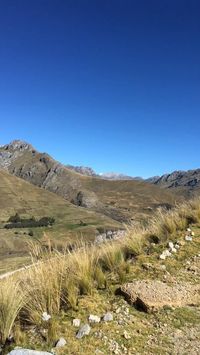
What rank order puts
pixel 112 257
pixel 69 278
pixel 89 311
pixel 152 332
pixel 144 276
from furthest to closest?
pixel 112 257 < pixel 144 276 < pixel 69 278 < pixel 89 311 < pixel 152 332

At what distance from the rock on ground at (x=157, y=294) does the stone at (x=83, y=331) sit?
3.93ft

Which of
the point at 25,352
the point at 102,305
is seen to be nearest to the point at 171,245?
the point at 102,305

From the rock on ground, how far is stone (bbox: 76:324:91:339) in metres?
1.20

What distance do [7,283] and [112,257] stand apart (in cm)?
290

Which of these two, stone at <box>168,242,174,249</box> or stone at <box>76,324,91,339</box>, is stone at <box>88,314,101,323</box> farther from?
stone at <box>168,242,174,249</box>

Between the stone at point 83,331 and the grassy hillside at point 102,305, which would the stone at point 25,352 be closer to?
the grassy hillside at point 102,305

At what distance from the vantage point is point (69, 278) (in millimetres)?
7500

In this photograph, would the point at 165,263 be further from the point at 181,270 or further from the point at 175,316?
the point at 175,316

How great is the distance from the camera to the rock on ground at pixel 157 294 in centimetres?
708

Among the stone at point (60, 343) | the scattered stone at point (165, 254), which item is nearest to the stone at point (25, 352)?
the stone at point (60, 343)

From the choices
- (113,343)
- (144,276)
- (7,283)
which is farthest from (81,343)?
(144,276)

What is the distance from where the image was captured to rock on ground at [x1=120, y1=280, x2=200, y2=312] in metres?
7.08

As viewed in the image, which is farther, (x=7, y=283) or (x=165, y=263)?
(x=165, y=263)

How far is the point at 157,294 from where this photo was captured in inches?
288
